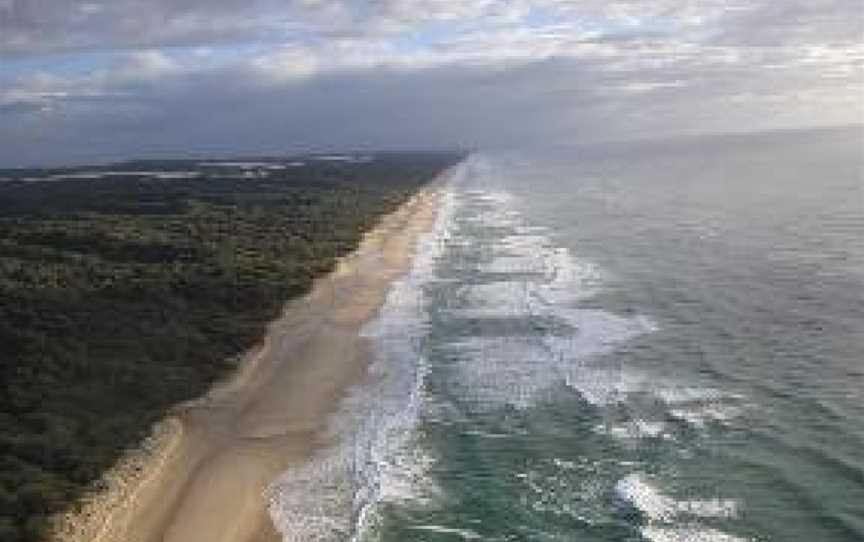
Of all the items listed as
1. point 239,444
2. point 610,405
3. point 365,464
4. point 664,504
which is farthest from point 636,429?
point 239,444

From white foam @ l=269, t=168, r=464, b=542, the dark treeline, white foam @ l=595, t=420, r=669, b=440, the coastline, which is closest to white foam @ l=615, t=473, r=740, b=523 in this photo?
white foam @ l=595, t=420, r=669, b=440

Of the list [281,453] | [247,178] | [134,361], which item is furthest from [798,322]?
[247,178]

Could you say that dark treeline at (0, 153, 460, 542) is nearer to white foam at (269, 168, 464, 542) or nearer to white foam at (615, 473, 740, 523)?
white foam at (269, 168, 464, 542)

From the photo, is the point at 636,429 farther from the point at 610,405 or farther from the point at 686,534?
the point at 686,534

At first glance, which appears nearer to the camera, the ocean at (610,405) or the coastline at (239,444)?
the ocean at (610,405)

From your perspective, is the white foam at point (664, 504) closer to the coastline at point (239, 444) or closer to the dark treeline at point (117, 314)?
the coastline at point (239, 444)

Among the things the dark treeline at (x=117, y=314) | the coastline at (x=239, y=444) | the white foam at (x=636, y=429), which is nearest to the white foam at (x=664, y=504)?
the white foam at (x=636, y=429)

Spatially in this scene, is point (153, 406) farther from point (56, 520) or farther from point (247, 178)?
point (247, 178)
